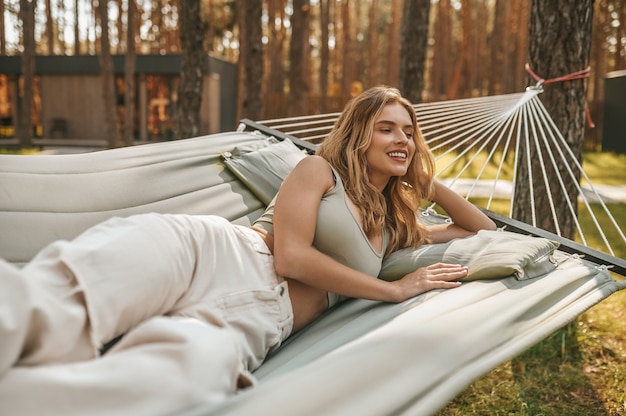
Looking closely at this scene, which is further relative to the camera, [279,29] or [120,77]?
[279,29]

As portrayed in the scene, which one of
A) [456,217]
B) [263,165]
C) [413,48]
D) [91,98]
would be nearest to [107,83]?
[91,98]

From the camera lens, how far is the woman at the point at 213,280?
0.88 m

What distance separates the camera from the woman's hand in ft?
4.97

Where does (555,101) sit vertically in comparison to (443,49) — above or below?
below

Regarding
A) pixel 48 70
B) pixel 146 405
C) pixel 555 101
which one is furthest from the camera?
pixel 48 70

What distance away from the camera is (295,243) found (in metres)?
1.47

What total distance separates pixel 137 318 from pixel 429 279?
75 centimetres

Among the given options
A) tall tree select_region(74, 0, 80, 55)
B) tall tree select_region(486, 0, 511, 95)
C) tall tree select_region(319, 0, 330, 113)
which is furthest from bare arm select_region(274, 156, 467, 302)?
tall tree select_region(74, 0, 80, 55)

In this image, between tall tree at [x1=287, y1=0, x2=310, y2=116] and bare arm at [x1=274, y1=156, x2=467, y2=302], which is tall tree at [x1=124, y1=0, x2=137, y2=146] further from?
bare arm at [x1=274, y1=156, x2=467, y2=302]

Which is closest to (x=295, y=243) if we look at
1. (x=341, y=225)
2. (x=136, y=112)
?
(x=341, y=225)

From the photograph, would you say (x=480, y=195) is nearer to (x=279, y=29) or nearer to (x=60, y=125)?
(x=60, y=125)

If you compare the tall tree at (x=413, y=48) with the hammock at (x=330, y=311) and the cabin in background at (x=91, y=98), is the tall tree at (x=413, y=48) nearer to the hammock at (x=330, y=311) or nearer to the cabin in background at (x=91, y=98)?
the hammock at (x=330, y=311)

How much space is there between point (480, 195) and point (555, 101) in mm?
3093

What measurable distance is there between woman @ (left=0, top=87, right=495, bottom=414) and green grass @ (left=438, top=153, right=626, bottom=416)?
598 mm
